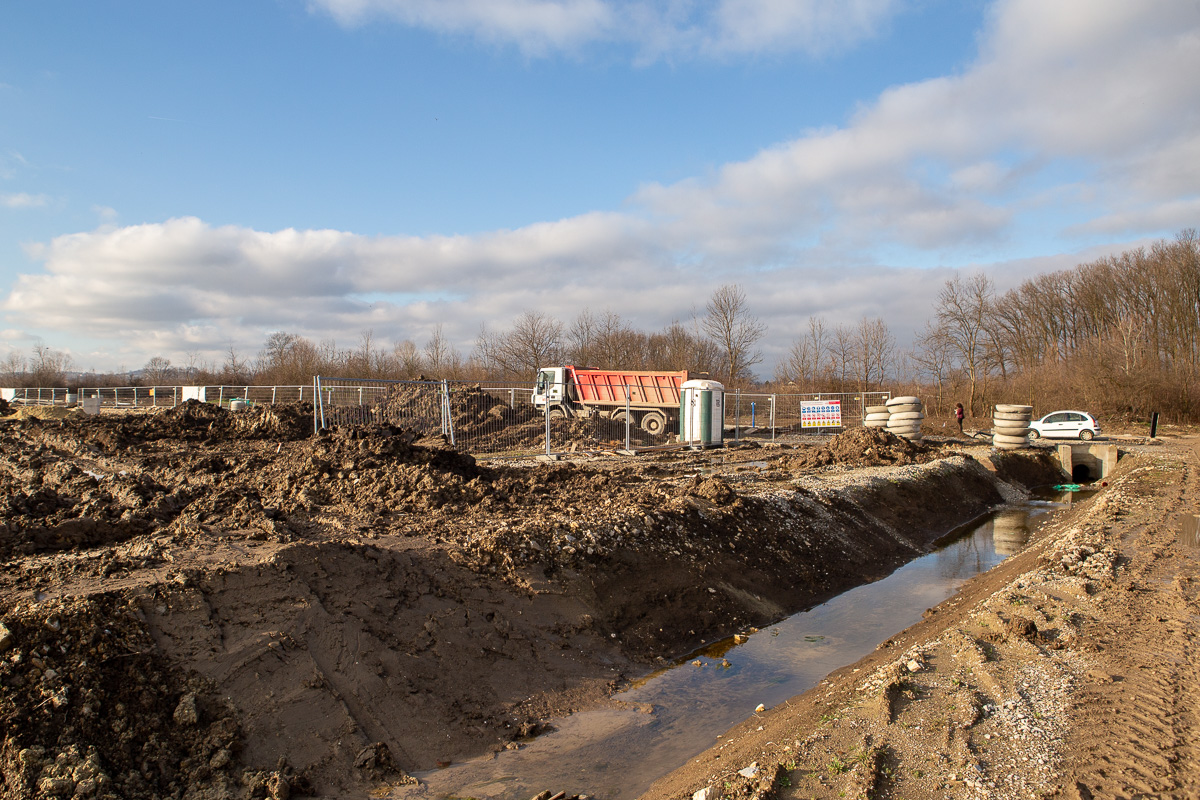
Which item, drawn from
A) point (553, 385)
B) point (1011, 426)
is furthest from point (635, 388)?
point (1011, 426)

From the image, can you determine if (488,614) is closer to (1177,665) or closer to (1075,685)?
(1075,685)

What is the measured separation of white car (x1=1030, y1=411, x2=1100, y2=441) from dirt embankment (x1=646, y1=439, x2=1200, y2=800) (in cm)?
2196

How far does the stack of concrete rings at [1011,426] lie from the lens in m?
21.6

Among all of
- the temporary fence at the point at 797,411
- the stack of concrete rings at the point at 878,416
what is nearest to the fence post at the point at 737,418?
the temporary fence at the point at 797,411

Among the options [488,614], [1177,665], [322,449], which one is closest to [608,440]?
[322,449]

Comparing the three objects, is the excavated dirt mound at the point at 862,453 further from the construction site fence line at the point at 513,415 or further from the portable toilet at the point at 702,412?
the construction site fence line at the point at 513,415

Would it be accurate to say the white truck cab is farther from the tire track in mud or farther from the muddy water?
the tire track in mud

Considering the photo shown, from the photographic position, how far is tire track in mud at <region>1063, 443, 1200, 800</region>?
3758 mm

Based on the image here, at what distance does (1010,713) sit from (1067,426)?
2754 cm

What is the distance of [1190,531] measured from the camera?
10539mm

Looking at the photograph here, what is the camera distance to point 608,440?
24.3m

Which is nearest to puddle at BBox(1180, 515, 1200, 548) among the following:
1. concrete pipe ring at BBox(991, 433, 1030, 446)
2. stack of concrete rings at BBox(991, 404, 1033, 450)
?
stack of concrete rings at BBox(991, 404, 1033, 450)

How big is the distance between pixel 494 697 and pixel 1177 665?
5588 mm

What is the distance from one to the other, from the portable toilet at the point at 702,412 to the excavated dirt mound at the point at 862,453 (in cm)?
372
